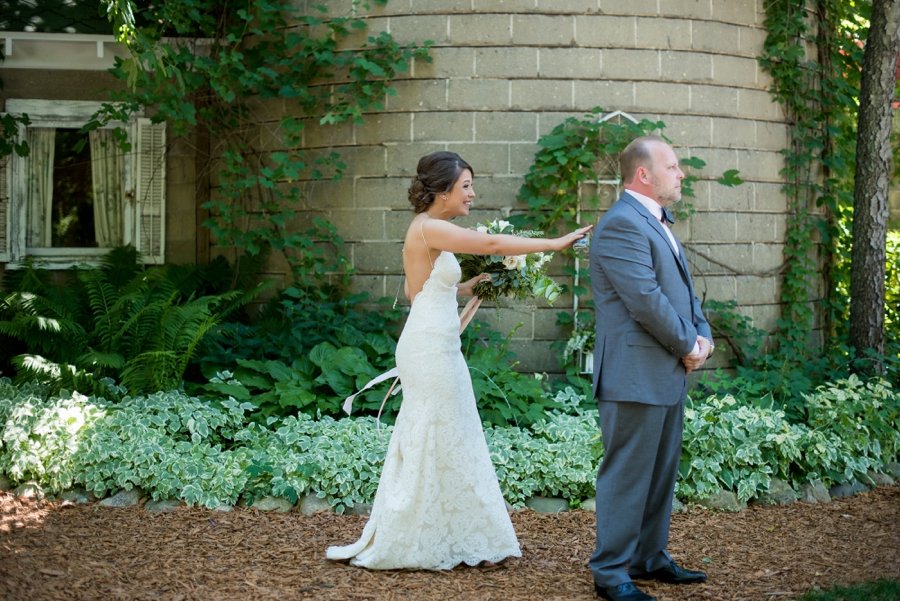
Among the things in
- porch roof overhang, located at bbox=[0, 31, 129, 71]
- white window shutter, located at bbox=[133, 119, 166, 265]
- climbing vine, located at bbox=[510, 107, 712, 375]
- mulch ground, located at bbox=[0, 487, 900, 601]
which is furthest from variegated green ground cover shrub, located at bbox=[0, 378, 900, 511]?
porch roof overhang, located at bbox=[0, 31, 129, 71]

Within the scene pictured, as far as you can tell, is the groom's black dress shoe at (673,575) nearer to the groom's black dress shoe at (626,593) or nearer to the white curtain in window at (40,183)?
the groom's black dress shoe at (626,593)

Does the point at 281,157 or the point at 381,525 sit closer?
the point at 381,525

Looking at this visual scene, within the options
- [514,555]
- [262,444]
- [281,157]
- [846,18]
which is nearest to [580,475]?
[514,555]

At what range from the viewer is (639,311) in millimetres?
3459

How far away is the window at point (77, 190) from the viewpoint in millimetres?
8383

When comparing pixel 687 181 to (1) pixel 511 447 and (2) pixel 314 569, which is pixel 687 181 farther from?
(2) pixel 314 569

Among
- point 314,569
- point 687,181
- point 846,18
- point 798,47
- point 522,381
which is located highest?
point 846,18

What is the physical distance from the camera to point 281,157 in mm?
7027

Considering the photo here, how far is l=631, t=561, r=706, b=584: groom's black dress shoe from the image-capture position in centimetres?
391

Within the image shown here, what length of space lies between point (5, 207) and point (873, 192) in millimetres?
8221

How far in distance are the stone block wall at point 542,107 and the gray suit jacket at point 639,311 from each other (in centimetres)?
329

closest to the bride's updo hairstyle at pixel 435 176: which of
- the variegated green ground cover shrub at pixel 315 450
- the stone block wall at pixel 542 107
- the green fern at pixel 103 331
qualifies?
the variegated green ground cover shrub at pixel 315 450

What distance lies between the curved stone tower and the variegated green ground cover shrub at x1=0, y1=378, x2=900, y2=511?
1.73 metres

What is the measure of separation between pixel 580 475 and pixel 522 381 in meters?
1.12
